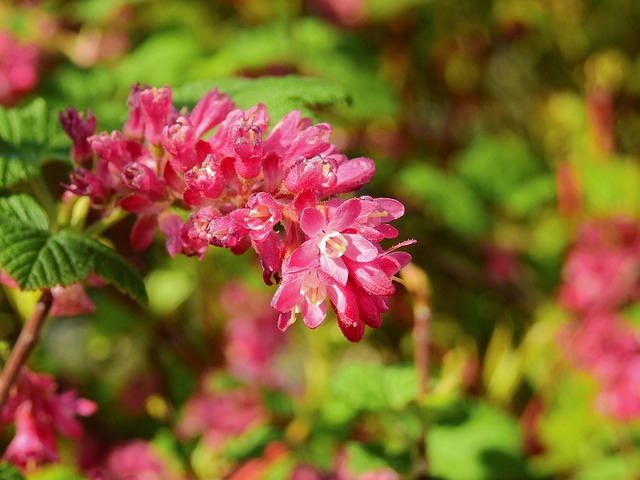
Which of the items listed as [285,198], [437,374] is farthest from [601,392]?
[285,198]

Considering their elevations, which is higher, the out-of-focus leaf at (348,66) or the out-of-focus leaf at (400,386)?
the out-of-focus leaf at (348,66)

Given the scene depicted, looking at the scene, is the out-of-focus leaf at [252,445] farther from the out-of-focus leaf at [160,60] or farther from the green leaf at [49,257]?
the out-of-focus leaf at [160,60]

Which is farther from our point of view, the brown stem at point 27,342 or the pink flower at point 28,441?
the pink flower at point 28,441

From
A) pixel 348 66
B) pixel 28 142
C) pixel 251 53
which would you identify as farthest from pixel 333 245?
pixel 348 66

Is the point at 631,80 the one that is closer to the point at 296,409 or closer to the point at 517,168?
the point at 517,168

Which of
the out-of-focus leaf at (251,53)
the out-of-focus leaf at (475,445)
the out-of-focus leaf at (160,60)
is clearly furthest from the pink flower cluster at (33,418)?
the out-of-focus leaf at (251,53)

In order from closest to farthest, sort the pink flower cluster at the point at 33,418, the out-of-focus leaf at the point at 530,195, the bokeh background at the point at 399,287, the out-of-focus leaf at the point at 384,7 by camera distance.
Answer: the pink flower cluster at the point at 33,418, the bokeh background at the point at 399,287, the out-of-focus leaf at the point at 530,195, the out-of-focus leaf at the point at 384,7

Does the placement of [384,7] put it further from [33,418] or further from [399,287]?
[33,418]

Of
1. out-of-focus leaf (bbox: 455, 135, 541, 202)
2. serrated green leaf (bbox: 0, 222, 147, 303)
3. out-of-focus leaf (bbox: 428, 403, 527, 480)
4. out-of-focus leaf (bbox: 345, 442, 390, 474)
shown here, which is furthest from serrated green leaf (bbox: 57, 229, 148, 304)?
out-of-focus leaf (bbox: 455, 135, 541, 202)
